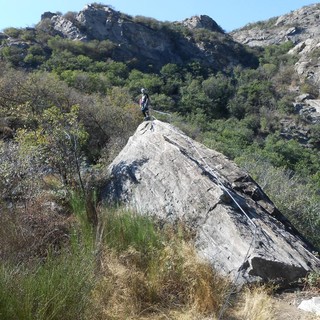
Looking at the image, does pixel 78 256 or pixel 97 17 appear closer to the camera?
pixel 78 256

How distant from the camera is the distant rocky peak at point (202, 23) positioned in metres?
65.0

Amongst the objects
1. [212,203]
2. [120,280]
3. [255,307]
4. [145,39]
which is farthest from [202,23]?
[120,280]

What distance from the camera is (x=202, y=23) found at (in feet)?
214

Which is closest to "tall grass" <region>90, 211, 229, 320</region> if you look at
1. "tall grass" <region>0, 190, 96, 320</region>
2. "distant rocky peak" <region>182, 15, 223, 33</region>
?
"tall grass" <region>0, 190, 96, 320</region>

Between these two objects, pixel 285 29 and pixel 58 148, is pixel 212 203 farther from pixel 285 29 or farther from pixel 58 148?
pixel 285 29

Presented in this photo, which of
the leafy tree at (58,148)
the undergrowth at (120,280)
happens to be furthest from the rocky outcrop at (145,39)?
the undergrowth at (120,280)

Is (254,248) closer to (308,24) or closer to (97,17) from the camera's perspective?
(97,17)

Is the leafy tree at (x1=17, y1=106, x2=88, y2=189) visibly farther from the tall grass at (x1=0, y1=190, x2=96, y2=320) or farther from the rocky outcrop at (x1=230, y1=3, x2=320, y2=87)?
the rocky outcrop at (x1=230, y1=3, x2=320, y2=87)

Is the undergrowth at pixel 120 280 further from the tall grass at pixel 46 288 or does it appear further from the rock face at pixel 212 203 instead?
the rock face at pixel 212 203

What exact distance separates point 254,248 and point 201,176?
1.54 m

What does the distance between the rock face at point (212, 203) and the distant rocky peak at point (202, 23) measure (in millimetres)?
60139

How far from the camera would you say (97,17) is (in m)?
49.8

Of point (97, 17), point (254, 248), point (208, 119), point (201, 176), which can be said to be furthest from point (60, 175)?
point (97, 17)

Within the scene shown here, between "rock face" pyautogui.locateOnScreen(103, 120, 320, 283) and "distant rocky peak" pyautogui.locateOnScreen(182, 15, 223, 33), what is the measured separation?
6014 centimetres
